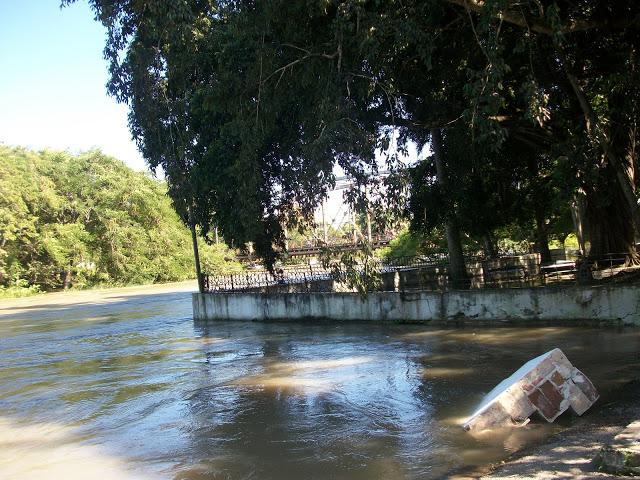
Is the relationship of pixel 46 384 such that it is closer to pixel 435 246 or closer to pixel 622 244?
pixel 622 244

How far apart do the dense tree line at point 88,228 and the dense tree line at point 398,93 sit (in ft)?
143

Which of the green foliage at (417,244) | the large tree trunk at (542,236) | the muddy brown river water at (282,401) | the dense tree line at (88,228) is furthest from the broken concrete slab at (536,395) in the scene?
the dense tree line at (88,228)

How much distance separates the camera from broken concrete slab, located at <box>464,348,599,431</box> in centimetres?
693

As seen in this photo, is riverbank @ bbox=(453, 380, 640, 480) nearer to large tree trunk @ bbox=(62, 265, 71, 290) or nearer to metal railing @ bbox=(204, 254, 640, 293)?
metal railing @ bbox=(204, 254, 640, 293)

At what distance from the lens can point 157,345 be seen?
1864cm

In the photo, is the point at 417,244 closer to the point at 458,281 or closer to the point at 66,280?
the point at 458,281

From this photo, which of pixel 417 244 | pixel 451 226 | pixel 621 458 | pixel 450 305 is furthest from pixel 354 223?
pixel 417 244

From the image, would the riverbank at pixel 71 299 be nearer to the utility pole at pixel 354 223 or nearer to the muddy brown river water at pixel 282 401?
the muddy brown river water at pixel 282 401

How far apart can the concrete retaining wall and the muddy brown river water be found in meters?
0.60

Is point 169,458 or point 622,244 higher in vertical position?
point 622,244

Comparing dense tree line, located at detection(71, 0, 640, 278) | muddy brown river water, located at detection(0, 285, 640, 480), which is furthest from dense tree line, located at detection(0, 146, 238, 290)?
muddy brown river water, located at detection(0, 285, 640, 480)

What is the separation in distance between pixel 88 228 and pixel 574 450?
209ft

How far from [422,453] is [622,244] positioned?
525 inches

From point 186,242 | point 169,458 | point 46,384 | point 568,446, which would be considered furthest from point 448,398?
point 186,242
